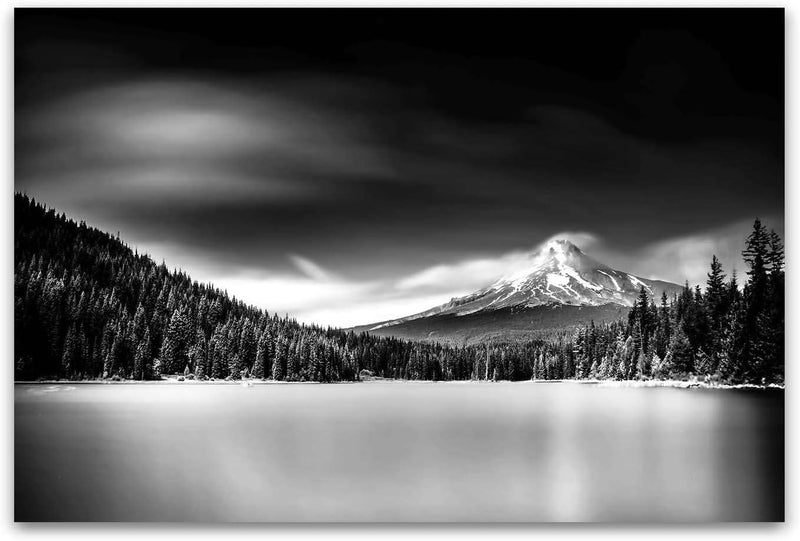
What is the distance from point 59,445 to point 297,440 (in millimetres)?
3114

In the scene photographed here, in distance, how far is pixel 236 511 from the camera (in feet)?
19.4

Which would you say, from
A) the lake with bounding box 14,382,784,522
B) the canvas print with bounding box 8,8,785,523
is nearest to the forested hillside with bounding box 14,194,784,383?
the canvas print with bounding box 8,8,785,523

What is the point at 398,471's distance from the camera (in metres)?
6.87

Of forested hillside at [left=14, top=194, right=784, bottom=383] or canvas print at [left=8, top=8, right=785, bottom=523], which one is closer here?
canvas print at [left=8, top=8, right=785, bottom=523]

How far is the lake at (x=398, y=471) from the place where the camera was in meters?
5.98

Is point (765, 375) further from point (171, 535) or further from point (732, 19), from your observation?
point (171, 535)

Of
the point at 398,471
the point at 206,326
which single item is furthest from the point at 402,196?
the point at 206,326

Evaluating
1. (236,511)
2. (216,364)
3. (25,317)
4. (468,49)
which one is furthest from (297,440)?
(216,364)

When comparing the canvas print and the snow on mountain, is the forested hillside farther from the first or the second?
the snow on mountain

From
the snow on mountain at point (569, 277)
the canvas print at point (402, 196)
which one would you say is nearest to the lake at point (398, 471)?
the canvas print at point (402, 196)

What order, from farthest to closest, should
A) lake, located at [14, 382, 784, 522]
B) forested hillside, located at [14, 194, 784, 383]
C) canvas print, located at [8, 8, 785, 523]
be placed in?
forested hillside, located at [14, 194, 784, 383] → canvas print, located at [8, 8, 785, 523] → lake, located at [14, 382, 784, 522]

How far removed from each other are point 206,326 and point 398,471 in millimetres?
14237

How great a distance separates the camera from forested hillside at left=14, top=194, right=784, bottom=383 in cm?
708

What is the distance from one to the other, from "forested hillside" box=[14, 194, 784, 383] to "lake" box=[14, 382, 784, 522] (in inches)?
31.6
